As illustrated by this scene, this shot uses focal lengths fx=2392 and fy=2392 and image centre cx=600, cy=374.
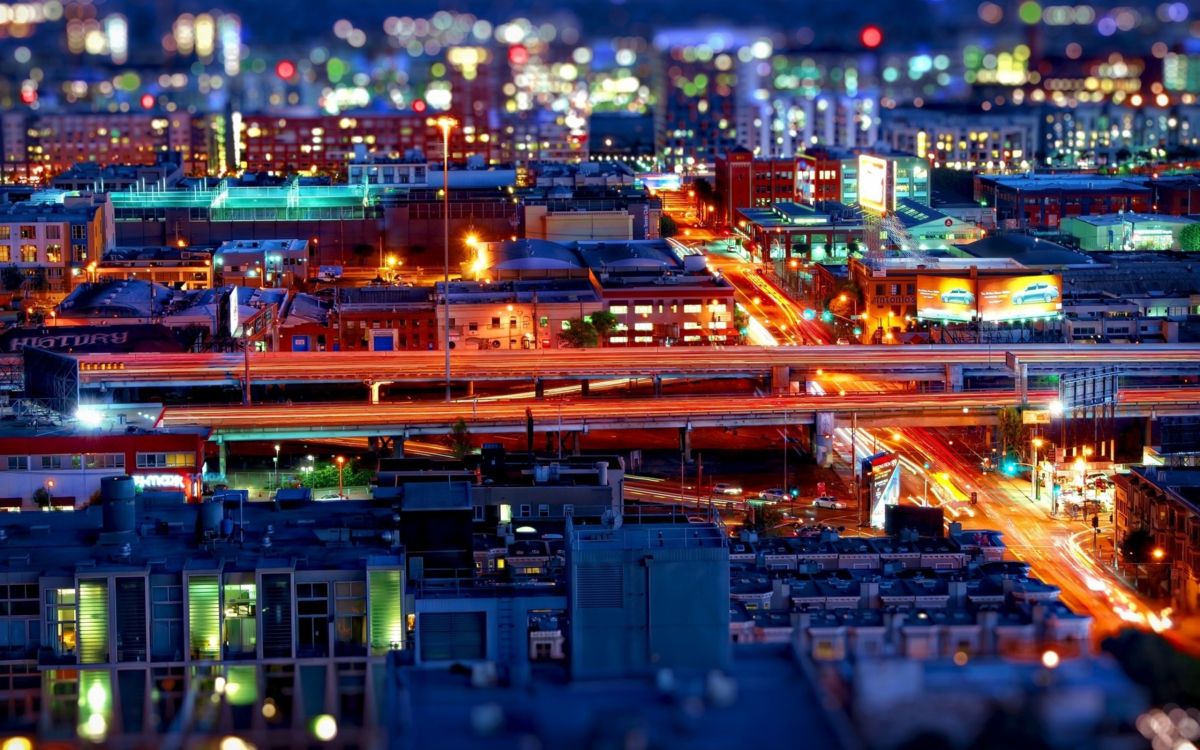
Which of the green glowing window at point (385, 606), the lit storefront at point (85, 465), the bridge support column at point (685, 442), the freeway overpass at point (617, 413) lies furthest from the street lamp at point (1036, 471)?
the green glowing window at point (385, 606)

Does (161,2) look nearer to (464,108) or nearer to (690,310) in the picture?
(464,108)

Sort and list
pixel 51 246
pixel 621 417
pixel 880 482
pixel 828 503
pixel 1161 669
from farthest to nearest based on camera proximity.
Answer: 1. pixel 51 246
2. pixel 621 417
3. pixel 828 503
4. pixel 880 482
5. pixel 1161 669

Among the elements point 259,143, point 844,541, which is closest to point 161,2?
point 259,143

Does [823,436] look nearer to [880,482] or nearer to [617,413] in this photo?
[617,413]

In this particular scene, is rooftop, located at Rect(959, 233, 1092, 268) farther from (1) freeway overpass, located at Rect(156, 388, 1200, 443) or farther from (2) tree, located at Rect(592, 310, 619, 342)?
(1) freeway overpass, located at Rect(156, 388, 1200, 443)

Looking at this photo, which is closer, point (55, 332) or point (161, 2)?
point (55, 332)

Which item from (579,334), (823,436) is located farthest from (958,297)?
(823,436)
